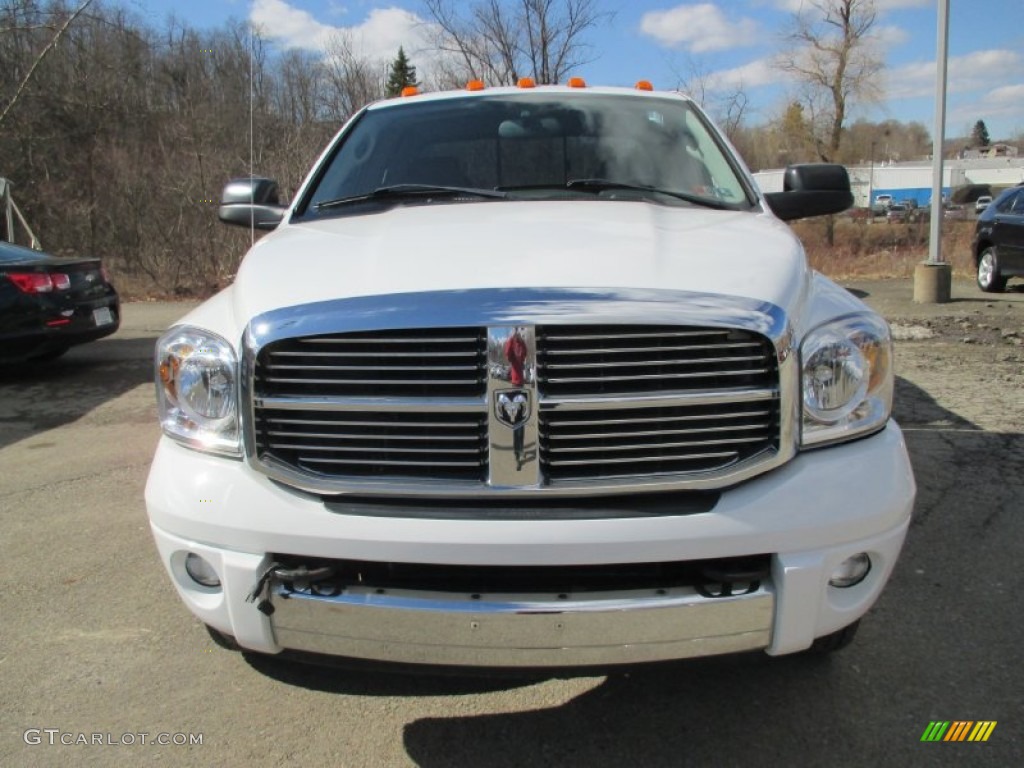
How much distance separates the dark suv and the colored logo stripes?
12.0 m

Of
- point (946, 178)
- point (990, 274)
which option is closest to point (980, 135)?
point (946, 178)

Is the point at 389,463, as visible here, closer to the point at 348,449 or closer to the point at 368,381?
the point at 348,449

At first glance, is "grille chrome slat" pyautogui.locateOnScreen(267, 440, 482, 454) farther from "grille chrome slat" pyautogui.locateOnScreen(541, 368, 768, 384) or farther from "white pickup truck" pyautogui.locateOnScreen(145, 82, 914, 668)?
"grille chrome slat" pyautogui.locateOnScreen(541, 368, 768, 384)

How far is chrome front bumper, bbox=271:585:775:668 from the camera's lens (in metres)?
1.82

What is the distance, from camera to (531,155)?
3.30 m

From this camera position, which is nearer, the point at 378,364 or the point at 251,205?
the point at 378,364

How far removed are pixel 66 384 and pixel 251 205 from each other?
529 centimetres

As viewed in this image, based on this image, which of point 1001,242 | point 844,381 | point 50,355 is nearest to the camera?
point 844,381

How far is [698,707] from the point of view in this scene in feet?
7.96

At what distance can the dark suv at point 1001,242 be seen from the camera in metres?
12.2

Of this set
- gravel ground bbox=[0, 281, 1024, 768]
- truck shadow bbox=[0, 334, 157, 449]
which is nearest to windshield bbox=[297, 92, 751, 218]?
gravel ground bbox=[0, 281, 1024, 768]

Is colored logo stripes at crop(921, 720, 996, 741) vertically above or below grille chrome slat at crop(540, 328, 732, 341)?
below

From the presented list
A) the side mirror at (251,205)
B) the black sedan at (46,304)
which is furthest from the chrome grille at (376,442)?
the black sedan at (46,304)

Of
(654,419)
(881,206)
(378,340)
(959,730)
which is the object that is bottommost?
(959,730)
